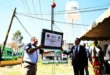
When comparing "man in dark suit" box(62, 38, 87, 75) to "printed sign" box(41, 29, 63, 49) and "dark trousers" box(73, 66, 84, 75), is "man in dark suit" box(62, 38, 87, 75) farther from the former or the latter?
"printed sign" box(41, 29, 63, 49)

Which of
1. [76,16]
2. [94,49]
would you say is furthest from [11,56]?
[94,49]

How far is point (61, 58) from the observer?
2498 cm

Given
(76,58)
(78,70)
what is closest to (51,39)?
(76,58)

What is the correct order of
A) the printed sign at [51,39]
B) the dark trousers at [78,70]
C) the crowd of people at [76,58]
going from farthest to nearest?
1. the dark trousers at [78,70]
2. the printed sign at [51,39]
3. the crowd of people at [76,58]

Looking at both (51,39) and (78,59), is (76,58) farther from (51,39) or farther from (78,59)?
(51,39)

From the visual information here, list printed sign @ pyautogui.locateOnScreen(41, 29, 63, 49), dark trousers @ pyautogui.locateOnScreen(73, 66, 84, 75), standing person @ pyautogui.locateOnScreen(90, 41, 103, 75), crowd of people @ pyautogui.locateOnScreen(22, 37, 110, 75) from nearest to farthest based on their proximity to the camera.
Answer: crowd of people @ pyautogui.locateOnScreen(22, 37, 110, 75) → printed sign @ pyautogui.locateOnScreen(41, 29, 63, 49) → dark trousers @ pyautogui.locateOnScreen(73, 66, 84, 75) → standing person @ pyautogui.locateOnScreen(90, 41, 103, 75)

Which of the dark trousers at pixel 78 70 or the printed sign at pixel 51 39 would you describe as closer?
the printed sign at pixel 51 39

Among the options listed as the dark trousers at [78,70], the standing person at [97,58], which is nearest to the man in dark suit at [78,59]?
the dark trousers at [78,70]

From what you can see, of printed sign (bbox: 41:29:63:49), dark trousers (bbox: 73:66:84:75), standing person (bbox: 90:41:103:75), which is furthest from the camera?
standing person (bbox: 90:41:103:75)

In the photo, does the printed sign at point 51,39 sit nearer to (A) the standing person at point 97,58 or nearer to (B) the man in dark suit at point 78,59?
(B) the man in dark suit at point 78,59

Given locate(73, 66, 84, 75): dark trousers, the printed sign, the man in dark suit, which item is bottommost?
locate(73, 66, 84, 75): dark trousers

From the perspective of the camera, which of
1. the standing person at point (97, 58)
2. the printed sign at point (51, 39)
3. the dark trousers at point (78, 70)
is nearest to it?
the printed sign at point (51, 39)

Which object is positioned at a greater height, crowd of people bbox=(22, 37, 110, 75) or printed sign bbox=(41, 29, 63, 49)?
printed sign bbox=(41, 29, 63, 49)

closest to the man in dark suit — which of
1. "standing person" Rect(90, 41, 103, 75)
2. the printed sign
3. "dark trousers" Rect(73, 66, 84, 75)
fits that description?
"dark trousers" Rect(73, 66, 84, 75)
